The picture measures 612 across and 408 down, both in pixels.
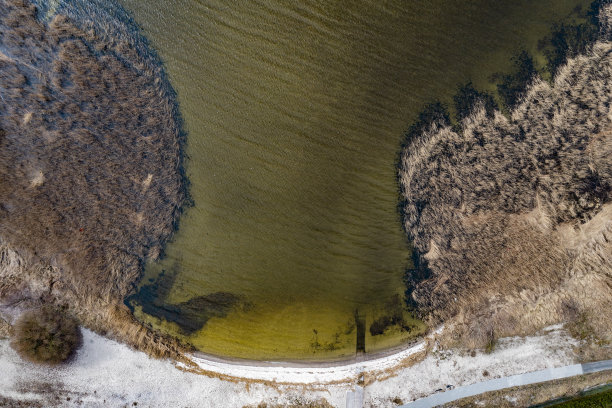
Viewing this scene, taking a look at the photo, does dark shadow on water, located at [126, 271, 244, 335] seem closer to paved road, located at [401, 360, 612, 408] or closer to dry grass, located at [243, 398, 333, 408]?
dry grass, located at [243, 398, 333, 408]

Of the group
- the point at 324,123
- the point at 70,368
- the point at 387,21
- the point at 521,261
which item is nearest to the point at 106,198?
the point at 70,368

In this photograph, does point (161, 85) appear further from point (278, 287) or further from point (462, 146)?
point (462, 146)

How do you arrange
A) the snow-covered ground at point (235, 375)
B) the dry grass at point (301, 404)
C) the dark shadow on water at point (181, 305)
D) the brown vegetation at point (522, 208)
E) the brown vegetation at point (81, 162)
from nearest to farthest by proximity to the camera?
1. the brown vegetation at point (522, 208)
2. the brown vegetation at point (81, 162)
3. the snow-covered ground at point (235, 375)
4. the dry grass at point (301, 404)
5. the dark shadow on water at point (181, 305)

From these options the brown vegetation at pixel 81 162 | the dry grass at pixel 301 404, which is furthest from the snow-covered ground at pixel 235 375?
the brown vegetation at pixel 81 162

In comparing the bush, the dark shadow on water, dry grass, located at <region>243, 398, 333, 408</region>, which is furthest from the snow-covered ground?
the dark shadow on water

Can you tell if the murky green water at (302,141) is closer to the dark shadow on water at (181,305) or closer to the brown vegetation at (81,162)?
the dark shadow on water at (181,305)

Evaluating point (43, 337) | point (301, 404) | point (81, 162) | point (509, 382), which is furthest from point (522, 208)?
point (43, 337)
